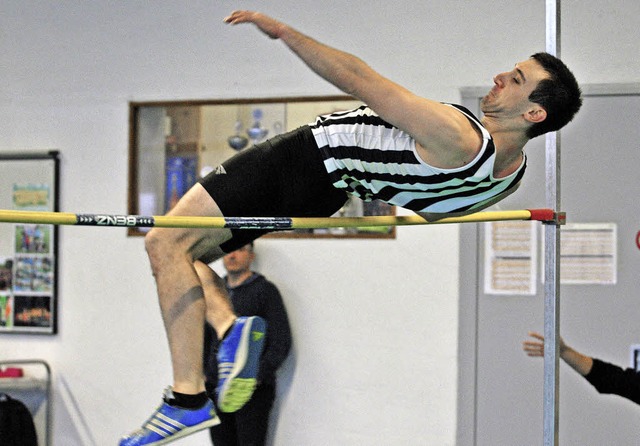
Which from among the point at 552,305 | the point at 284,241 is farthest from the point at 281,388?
the point at 552,305

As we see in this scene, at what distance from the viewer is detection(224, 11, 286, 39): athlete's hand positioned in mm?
1815

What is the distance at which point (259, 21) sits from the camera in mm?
1823

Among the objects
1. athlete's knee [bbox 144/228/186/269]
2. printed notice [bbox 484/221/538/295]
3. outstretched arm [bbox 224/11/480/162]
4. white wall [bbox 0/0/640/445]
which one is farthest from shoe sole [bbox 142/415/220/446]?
printed notice [bbox 484/221/538/295]

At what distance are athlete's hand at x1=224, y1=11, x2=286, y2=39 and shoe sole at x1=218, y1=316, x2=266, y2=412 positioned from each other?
2.41 feet

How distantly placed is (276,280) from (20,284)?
1368 millimetres

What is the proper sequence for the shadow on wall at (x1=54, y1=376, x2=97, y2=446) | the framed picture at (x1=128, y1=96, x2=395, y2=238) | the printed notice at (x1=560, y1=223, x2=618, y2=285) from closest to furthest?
the printed notice at (x1=560, y1=223, x2=618, y2=285) < the framed picture at (x1=128, y1=96, x2=395, y2=238) < the shadow on wall at (x1=54, y1=376, x2=97, y2=446)

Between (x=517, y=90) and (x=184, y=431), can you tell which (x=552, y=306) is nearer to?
(x=517, y=90)

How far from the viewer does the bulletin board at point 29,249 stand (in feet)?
15.0

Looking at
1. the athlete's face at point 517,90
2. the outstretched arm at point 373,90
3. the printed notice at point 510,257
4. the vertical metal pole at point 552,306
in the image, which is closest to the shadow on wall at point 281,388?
the printed notice at point 510,257

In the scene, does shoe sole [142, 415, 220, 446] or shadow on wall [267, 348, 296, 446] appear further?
shadow on wall [267, 348, 296, 446]

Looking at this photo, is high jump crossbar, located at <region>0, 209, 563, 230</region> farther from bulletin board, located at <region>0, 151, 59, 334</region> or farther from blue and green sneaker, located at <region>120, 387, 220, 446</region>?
bulletin board, located at <region>0, 151, 59, 334</region>

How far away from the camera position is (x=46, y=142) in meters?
4.61

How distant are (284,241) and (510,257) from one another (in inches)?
40.8

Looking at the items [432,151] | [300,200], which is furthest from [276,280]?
[432,151]
